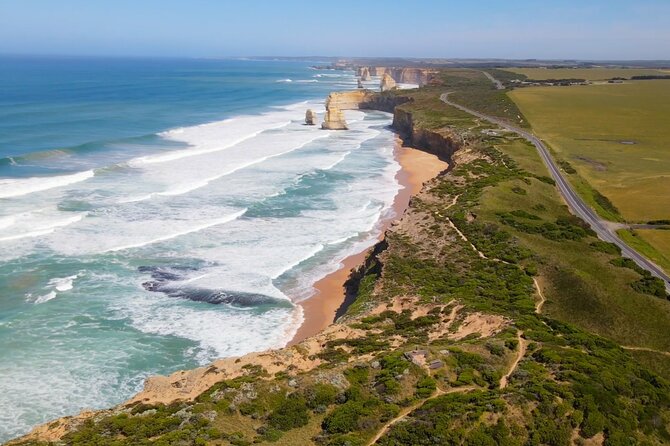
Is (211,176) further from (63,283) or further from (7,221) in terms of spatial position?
(63,283)

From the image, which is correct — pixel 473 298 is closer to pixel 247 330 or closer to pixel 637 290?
pixel 637 290

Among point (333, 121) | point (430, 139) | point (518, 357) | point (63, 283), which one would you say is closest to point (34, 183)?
point (63, 283)

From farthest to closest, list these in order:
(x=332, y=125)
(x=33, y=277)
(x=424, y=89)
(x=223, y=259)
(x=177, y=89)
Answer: (x=177, y=89)
(x=424, y=89)
(x=332, y=125)
(x=223, y=259)
(x=33, y=277)

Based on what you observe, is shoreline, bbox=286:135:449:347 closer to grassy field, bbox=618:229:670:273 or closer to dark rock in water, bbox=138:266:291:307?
dark rock in water, bbox=138:266:291:307

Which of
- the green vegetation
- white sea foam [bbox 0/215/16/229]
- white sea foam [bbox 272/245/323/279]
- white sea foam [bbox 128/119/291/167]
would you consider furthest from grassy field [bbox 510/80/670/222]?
white sea foam [bbox 0/215/16/229]

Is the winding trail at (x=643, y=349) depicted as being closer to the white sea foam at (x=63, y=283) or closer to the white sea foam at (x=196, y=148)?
the white sea foam at (x=63, y=283)

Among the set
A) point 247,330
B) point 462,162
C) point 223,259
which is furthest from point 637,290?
point 462,162
